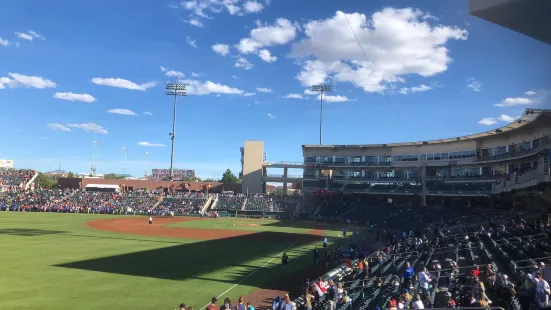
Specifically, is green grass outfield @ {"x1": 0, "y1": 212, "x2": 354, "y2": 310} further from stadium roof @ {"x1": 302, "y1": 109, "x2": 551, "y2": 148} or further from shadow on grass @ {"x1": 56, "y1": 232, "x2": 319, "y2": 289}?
stadium roof @ {"x1": 302, "y1": 109, "x2": 551, "y2": 148}

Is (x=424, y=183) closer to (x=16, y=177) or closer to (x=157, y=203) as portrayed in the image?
(x=157, y=203)

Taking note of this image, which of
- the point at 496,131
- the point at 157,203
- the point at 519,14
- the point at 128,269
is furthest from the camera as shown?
the point at 157,203

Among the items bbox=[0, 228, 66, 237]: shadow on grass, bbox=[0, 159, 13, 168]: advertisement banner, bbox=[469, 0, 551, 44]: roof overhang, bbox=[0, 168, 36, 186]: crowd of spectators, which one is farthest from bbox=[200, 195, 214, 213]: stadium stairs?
bbox=[0, 159, 13, 168]: advertisement banner

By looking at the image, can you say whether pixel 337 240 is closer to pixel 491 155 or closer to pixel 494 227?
pixel 494 227

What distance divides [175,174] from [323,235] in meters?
74.1

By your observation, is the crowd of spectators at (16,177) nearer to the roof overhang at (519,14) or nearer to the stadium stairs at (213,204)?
the stadium stairs at (213,204)

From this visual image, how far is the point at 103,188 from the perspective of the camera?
79.4 meters

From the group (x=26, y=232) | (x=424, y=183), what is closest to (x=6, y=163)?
(x=26, y=232)

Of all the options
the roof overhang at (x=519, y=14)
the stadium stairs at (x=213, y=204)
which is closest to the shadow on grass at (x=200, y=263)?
the roof overhang at (x=519, y=14)

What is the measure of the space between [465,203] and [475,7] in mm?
55375

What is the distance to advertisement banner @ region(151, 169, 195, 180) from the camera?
4055 inches

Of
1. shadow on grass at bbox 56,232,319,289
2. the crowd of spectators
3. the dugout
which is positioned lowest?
shadow on grass at bbox 56,232,319,289

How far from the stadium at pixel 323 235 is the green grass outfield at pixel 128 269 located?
0.10 metres

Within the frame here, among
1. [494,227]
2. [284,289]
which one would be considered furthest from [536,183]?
[284,289]
